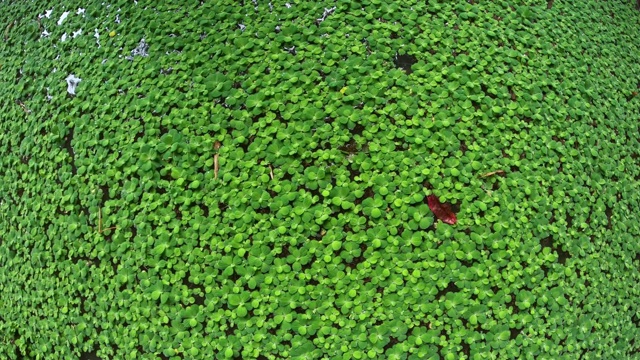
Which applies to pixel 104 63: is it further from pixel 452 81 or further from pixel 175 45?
pixel 452 81

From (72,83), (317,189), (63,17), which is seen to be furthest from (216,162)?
(63,17)

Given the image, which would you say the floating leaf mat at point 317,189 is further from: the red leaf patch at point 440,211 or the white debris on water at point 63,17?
the white debris on water at point 63,17

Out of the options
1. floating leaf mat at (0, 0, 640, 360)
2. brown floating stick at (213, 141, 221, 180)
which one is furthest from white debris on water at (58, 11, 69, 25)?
brown floating stick at (213, 141, 221, 180)

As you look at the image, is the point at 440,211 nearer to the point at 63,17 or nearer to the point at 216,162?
the point at 216,162

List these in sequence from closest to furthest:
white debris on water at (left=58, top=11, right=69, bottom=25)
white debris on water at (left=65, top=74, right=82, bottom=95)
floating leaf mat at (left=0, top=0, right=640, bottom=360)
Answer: floating leaf mat at (left=0, top=0, right=640, bottom=360)
white debris on water at (left=65, top=74, right=82, bottom=95)
white debris on water at (left=58, top=11, right=69, bottom=25)

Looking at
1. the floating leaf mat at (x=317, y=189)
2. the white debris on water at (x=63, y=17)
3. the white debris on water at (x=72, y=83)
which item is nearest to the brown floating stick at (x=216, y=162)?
the floating leaf mat at (x=317, y=189)

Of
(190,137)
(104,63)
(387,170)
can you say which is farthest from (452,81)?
(104,63)

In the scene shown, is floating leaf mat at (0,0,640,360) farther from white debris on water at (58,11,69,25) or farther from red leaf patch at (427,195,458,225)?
white debris on water at (58,11,69,25)
